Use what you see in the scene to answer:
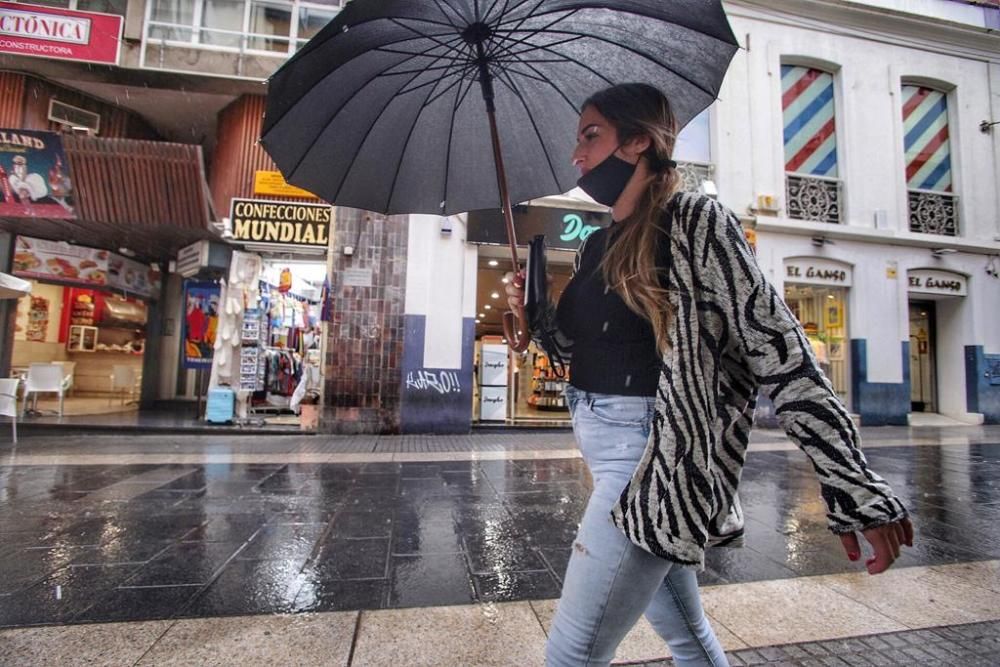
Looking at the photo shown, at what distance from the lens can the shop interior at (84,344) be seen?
12.1 m

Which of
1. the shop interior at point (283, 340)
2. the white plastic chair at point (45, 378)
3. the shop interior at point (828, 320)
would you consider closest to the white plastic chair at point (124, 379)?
the white plastic chair at point (45, 378)

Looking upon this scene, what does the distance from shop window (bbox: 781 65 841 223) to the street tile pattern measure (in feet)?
35.3

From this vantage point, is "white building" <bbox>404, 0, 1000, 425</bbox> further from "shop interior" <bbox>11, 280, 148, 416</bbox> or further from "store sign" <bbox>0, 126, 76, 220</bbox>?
"shop interior" <bbox>11, 280, 148, 416</bbox>

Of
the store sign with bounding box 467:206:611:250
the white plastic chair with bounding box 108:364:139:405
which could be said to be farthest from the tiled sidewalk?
the white plastic chair with bounding box 108:364:139:405

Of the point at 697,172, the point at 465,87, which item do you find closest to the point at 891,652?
the point at 465,87

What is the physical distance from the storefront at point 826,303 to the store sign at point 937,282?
1.79 m

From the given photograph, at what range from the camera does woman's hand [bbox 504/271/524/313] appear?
62.1 inches

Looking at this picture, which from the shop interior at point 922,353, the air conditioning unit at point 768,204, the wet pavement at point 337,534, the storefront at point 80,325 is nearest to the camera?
the wet pavement at point 337,534

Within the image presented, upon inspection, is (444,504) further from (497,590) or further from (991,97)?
(991,97)

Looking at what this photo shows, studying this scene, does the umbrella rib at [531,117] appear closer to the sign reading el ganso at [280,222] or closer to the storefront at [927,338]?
the sign reading el ganso at [280,222]

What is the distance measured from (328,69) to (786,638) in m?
3.05

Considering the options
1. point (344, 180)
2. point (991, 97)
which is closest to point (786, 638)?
point (344, 180)

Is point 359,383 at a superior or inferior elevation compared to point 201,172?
inferior

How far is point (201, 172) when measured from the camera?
28.8ft
